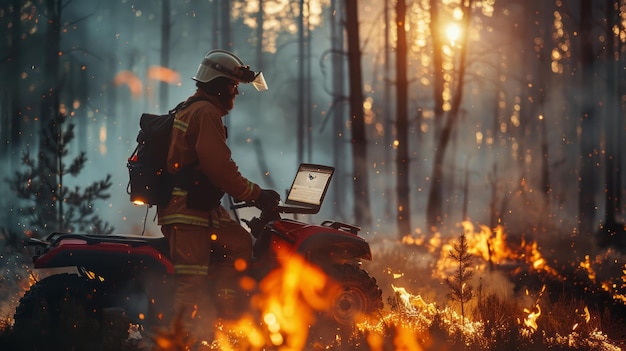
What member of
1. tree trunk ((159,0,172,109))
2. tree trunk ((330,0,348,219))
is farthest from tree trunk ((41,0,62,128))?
tree trunk ((330,0,348,219))

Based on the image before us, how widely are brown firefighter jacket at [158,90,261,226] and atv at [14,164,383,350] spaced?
319mm

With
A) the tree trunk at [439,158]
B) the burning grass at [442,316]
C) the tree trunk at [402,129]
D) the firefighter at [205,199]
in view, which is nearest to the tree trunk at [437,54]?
the tree trunk at [439,158]

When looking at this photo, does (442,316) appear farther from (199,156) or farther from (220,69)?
(220,69)

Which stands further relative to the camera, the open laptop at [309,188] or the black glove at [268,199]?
the open laptop at [309,188]

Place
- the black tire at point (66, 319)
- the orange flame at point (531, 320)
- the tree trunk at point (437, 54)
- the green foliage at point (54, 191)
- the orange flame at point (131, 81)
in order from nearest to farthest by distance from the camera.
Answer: the black tire at point (66, 319), the orange flame at point (531, 320), the green foliage at point (54, 191), the tree trunk at point (437, 54), the orange flame at point (131, 81)

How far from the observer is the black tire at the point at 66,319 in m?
5.76

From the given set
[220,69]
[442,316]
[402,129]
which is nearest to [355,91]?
[402,129]

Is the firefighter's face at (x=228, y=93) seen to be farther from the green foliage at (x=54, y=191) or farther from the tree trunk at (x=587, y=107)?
the tree trunk at (x=587, y=107)

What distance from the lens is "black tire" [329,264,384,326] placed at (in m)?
6.75

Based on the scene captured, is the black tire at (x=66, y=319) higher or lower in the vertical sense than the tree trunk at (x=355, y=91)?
lower

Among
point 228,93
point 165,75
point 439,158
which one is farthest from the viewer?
point 165,75

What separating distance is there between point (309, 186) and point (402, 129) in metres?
13.0

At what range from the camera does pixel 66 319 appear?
5.79 meters

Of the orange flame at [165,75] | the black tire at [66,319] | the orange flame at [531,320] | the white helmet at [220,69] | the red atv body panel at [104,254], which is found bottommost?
the orange flame at [531,320]
